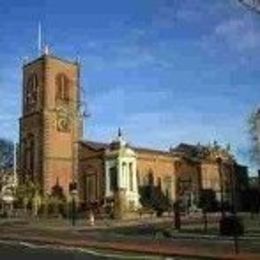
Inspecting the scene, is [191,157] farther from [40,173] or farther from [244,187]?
[40,173]

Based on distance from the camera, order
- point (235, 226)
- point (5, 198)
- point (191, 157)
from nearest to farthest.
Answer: point (235, 226)
point (5, 198)
point (191, 157)

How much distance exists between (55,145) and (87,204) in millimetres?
11356

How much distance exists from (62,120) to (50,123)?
227 cm

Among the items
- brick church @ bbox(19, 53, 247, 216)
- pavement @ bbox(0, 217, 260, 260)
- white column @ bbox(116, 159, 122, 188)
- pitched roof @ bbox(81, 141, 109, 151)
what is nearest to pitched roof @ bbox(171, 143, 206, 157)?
brick church @ bbox(19, 53, 247, 216)

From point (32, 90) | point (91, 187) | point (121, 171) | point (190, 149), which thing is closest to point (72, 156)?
point (91, 187)

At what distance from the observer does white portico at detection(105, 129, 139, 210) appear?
3178 inches

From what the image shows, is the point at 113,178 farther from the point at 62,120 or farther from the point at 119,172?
the point at 62,120

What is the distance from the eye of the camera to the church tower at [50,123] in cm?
9181

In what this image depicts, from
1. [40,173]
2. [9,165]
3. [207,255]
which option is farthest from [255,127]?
[207,255]

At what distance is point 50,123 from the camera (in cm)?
9338

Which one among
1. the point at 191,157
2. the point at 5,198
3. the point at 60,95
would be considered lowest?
the point at 5,198

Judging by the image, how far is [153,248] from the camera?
29594 millimetres

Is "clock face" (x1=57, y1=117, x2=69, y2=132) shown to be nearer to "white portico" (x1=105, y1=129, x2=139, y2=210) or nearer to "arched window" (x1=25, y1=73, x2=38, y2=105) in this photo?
"arched window" (x1=25, y1=73, x2=38, y2=105)

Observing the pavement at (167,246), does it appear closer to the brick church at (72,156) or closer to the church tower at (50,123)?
the brick church at (72,156)
